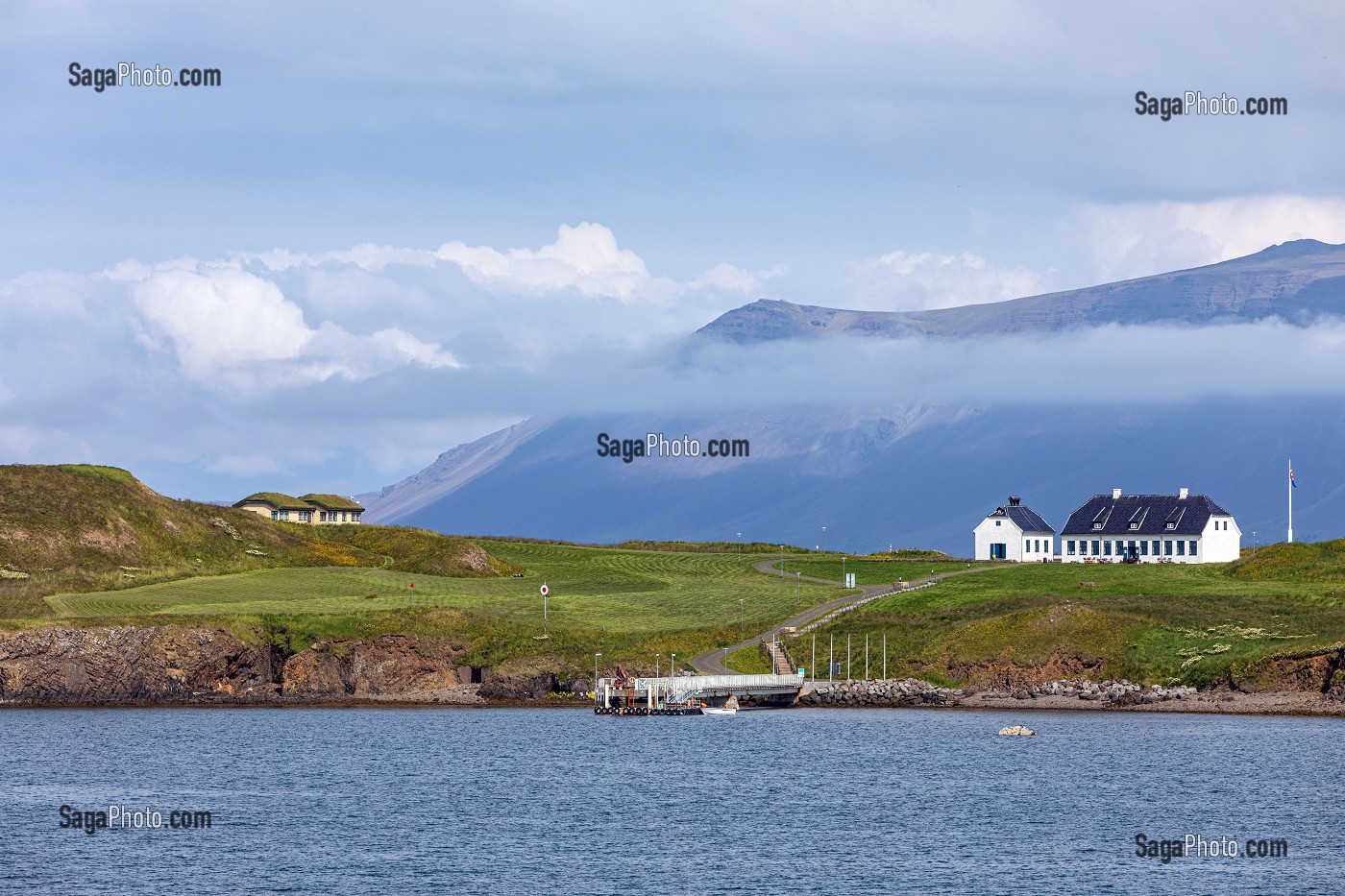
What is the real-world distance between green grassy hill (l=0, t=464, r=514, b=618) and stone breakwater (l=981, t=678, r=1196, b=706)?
65.8m

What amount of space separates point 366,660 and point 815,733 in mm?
40441

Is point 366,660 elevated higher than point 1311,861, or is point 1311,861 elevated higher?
point 366,660

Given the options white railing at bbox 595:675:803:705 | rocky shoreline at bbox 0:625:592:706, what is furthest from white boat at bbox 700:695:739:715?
rocky shoreline at bbox 0:625:592:706

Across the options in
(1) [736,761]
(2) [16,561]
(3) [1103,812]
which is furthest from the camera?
(2) [16,561]

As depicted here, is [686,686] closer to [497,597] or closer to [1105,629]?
[497,597]

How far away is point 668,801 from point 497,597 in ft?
230

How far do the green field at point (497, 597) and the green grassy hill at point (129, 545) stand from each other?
4448 millimetres

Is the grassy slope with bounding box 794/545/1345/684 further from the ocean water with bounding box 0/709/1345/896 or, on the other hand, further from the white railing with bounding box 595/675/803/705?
the white railing with bounding box 595/675/803/705

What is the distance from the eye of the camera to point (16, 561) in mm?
159125

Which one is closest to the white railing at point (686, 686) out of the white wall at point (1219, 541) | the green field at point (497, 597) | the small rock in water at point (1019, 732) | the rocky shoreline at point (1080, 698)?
the rocky shoreline at point (1080, 698)

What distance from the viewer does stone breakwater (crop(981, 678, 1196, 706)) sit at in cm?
13250

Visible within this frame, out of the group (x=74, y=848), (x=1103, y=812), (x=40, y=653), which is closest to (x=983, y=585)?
(x=1103, y=812)

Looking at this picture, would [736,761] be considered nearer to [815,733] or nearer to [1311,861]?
[815,733]

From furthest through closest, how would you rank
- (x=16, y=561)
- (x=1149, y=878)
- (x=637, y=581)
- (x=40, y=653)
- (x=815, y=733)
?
1. (x=637, y=581)
2. (x=16, y=561)
3. (x=40, y=653)
4. (x=815, y=733)
5. (x=1149, y=878)
